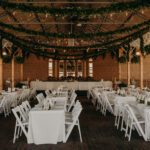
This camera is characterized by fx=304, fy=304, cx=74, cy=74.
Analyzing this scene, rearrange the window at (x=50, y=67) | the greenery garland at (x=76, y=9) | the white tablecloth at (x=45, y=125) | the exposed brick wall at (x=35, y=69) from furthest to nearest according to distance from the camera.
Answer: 1. the window at (x=50, y=67)
2. the exposed brick wall at (x=35, y=69)
3. the greenery garland at (x=76, y=9)
4. the white tablecloth at (x=45, y=125)

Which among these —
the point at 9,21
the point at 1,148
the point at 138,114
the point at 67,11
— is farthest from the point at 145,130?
the point at 9,21

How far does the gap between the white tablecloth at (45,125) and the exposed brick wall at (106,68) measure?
72.2ft

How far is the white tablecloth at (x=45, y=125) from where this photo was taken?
19.3 feet

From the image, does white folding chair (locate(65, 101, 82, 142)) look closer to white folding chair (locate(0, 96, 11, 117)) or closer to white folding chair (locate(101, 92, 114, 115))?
white folding chair (locate(101, 92, 114, 115))

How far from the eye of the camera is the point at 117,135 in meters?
6.84

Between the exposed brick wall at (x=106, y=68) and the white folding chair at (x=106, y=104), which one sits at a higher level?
the exposed brick wall at (x=106, y=68)

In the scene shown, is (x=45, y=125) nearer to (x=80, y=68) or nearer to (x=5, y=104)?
(x=5, y=104)

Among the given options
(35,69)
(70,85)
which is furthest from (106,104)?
(35,69)

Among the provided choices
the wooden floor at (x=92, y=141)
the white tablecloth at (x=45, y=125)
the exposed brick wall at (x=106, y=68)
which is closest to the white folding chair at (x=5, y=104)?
the wooden floor at (x=92, y=141)

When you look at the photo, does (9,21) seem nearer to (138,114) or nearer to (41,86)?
(41,86)

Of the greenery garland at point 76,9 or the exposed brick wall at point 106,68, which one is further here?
the exposed brick wall at point 106,68

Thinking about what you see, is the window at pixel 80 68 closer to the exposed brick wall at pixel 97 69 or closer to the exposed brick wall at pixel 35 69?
the exposed brick wall at pixel 97 69

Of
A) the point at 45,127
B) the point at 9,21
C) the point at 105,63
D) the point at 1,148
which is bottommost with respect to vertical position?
the point at 1,148

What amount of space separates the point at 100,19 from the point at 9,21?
4.85 m
